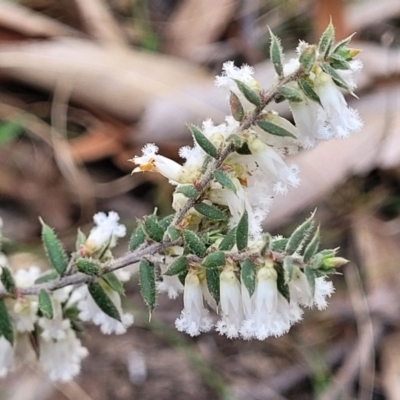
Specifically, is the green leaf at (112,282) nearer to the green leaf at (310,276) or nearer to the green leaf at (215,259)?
the green leaf at (215,259)

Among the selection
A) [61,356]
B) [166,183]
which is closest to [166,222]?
[61,356]

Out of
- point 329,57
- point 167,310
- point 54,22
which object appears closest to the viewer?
point 329,57

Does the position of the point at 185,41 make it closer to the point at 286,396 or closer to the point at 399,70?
the point at 399,70

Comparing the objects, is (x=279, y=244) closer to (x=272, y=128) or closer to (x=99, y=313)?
(x=272, y=128)

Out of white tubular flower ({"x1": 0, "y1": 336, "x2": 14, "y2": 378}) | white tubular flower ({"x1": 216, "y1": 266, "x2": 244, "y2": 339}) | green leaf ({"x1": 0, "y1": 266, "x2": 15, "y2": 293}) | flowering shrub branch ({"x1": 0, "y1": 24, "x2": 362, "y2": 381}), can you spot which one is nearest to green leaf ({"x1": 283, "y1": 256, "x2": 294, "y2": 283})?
flowering shrub branch ({"x1": 0, "y1": 24, "x2": 362, "y2": 381})

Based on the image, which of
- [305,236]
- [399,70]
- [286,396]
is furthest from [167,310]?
[305,236]

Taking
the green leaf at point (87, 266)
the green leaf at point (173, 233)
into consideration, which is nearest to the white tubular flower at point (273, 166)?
the green leaf at point (173, 233)

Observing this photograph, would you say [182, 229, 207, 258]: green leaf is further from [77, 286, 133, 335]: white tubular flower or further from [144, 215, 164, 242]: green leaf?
[77, 286, 133, 335]: white tubular flower
